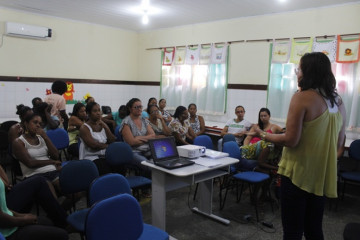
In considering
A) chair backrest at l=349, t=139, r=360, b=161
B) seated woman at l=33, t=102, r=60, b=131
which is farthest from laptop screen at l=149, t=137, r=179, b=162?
chair backrest at l=349, t=139, r=360, b=161

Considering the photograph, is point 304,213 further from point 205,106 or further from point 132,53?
point 132,53

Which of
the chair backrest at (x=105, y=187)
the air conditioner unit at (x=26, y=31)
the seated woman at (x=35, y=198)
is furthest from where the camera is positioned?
the air conditioner unit at (x=26, y=31)

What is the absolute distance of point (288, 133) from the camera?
173 centimetres

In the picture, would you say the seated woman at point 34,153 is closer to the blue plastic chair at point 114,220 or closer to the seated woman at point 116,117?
the blue plastic chair at point 114,220

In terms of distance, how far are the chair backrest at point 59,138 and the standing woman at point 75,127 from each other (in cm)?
22

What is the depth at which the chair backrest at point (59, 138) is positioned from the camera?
13.2ft

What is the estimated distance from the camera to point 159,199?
2.75 meters

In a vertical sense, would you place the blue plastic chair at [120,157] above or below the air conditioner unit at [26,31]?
below

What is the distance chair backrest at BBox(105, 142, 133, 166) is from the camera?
3.30 meters

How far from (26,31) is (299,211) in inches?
232

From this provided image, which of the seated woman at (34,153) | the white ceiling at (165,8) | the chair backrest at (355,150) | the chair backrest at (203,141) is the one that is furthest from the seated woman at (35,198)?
the chair backrest at (355,150)

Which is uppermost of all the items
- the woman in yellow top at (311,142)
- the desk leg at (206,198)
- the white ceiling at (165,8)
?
the white ceiling at (165,8)

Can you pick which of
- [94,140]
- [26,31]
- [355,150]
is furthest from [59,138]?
[355,150]

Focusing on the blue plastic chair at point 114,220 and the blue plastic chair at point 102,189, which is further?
the blue plastic chair at point 102,189
